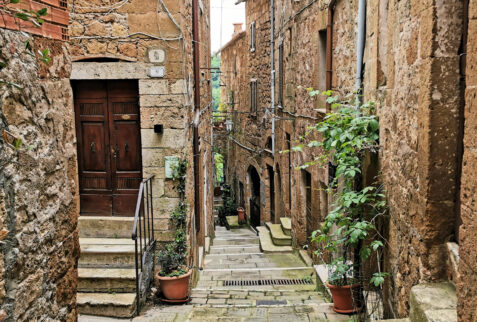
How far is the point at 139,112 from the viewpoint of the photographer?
19.9ft

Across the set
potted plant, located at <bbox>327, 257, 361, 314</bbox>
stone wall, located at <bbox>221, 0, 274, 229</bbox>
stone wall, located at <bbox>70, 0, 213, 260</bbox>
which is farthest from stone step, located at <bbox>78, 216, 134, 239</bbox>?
stone wall, located at <bbox>221, 0, 274, 229</bbox>

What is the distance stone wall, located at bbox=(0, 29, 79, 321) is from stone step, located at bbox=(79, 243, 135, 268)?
3.05 m

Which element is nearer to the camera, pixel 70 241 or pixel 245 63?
pixel 70 241

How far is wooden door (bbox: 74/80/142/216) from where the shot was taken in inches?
239

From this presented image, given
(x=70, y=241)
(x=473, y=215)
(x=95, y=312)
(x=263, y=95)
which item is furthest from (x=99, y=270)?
(x=263, y=95)

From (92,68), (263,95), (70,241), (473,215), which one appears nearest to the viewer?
(473,215)

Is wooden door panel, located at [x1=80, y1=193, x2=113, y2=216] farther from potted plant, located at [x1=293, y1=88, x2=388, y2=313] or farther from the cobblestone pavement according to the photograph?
potted plant, located at [x1=293, y1=88, x2=388, y2=313]

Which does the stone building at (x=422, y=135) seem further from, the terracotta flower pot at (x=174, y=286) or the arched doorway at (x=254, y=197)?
the arched doorway at (x=254, y=197)

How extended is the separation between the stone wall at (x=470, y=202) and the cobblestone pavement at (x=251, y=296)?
2872mm

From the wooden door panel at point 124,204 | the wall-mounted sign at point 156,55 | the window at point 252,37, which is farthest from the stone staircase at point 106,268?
the window at point 252,37

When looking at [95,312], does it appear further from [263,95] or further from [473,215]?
[263,95]

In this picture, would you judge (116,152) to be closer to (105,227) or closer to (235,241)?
(105,227)

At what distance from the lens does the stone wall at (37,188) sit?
6.16 feet

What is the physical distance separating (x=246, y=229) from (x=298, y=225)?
684 cm
